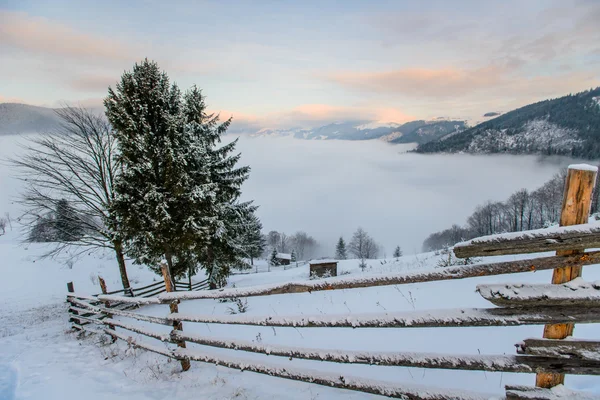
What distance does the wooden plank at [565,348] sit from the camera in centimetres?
229

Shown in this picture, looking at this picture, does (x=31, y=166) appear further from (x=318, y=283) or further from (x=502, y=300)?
(x=502, y=300)

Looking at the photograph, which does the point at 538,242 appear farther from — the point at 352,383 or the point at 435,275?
the point at 352,383

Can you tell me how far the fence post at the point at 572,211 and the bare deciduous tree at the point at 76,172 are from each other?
1420 cm

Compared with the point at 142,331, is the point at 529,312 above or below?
above

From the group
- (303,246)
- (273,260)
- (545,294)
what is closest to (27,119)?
(545,294)

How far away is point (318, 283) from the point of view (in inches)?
123

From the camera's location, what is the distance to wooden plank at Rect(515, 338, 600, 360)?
2.29 m

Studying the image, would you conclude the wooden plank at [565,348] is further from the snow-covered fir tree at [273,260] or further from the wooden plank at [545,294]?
the snow-covered fir tree at [273,260]

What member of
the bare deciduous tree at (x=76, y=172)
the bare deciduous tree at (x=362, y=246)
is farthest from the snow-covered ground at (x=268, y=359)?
the bare deciduous tree at (x=362, y=246)

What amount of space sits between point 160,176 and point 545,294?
46.1 ft

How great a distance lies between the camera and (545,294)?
230 centimetres

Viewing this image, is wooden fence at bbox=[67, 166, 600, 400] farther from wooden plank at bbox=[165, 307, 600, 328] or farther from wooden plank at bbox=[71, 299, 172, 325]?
wooden plank at bbox=[71, 299, 172, 325]

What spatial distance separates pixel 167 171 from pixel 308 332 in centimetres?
1056

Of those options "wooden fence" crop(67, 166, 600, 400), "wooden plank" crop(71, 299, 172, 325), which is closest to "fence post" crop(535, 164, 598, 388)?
"wooden fence" crop(67, 166, 600, 400)
